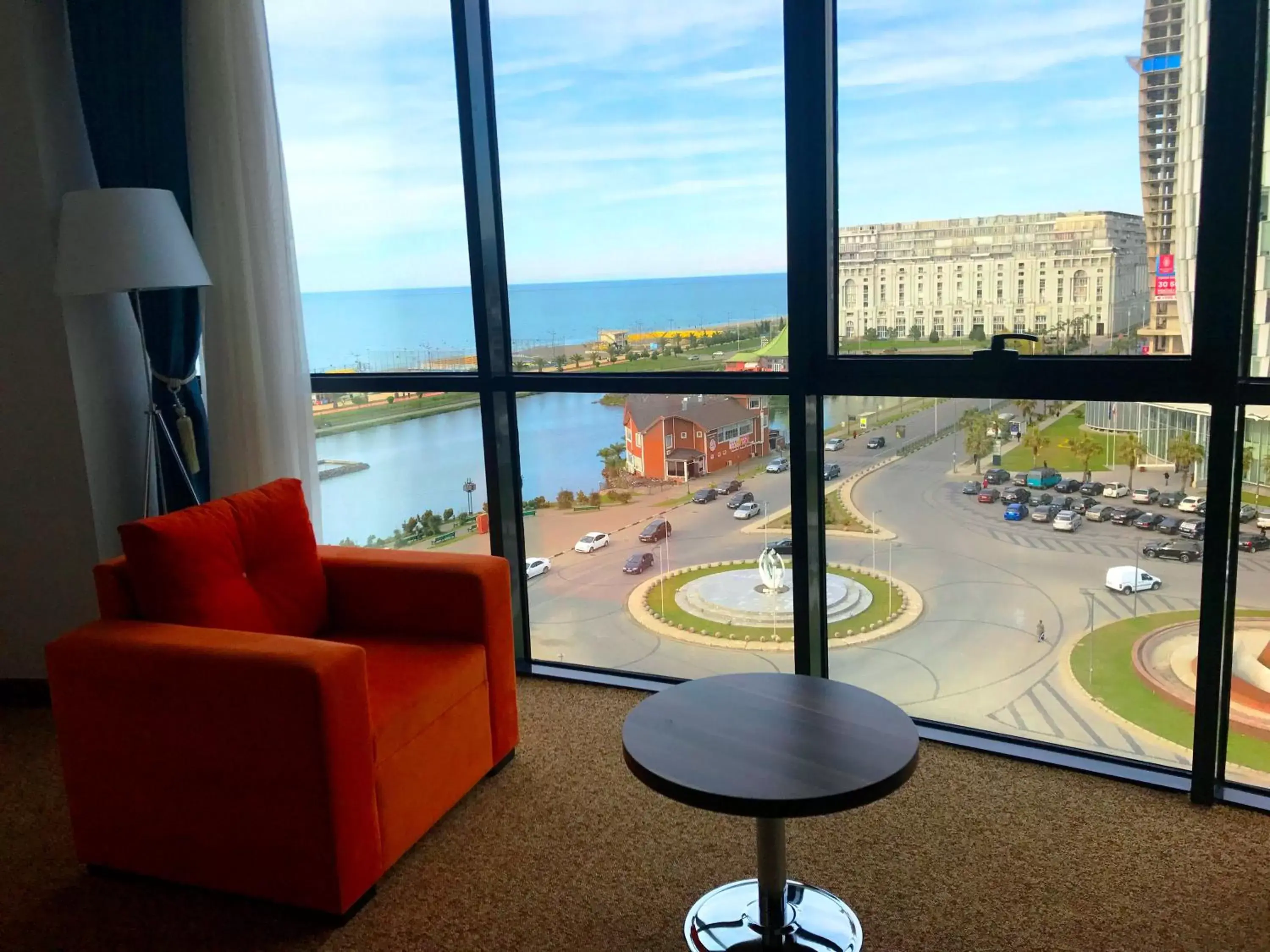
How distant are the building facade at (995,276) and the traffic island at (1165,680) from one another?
856mm

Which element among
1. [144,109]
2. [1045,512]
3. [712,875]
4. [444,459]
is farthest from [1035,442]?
[144,109]

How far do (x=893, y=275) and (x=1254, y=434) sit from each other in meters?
1.07

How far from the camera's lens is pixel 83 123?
3.55 m

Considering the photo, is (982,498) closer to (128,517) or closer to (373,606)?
(373,606)

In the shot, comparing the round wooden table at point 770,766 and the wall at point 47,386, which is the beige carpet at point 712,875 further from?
the wall at point 47,386

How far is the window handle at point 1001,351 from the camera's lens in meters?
2.81

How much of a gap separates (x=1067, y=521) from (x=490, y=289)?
2103mm

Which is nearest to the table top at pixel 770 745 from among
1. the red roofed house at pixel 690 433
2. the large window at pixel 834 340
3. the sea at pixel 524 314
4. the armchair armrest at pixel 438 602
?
the armchair armrest at pixel 438 602

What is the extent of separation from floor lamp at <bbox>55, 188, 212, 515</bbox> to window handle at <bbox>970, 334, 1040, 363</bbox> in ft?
8.34

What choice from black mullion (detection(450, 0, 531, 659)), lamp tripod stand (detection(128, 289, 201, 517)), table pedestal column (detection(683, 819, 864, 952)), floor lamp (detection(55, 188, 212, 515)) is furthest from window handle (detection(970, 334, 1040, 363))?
lamp tripod stand (detection(128, 289, 201, 517))

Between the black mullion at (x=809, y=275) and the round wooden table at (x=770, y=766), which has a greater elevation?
→ the black mullion at (x=809, y=275)

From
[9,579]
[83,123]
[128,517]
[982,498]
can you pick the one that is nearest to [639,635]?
[982,498]

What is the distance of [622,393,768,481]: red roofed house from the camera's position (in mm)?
3295

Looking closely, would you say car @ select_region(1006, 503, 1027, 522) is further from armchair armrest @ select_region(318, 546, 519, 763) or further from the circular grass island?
armchair armrest @ select_region(318, 546, 519, 763)
